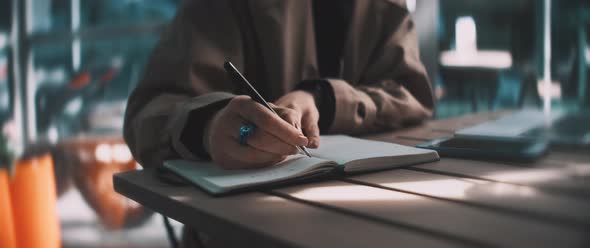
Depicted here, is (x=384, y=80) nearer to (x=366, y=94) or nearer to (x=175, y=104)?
(x=366, y=94)

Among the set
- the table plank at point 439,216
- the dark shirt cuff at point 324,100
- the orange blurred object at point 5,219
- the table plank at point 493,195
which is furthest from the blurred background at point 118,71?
the table plank at point 439,216

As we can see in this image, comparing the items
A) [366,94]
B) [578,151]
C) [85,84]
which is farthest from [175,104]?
[85,84]

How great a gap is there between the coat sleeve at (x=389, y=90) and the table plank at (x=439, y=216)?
1.53 ft

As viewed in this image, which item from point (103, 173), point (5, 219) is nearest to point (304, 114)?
point (5, 219)

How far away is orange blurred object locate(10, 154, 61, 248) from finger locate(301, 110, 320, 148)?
1.68 meters

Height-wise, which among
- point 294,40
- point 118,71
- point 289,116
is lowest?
point 118,71

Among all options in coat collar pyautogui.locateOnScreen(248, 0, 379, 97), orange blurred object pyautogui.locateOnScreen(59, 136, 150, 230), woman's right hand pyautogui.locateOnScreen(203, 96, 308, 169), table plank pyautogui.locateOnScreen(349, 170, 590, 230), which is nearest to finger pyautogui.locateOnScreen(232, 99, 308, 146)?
woman's right hand pyautogui.locateOnScreen(203, 96, 308, 169)

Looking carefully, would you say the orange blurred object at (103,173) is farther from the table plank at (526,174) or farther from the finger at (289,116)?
the table plank at (526,174)

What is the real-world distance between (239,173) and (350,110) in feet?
1.49

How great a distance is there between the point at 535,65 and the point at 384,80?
11.3 feet

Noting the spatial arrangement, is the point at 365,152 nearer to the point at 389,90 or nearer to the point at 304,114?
the point at 304,114

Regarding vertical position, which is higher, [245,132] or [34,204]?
[245,132]

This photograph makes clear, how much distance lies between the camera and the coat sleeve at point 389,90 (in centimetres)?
112

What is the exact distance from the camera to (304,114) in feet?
3.02
